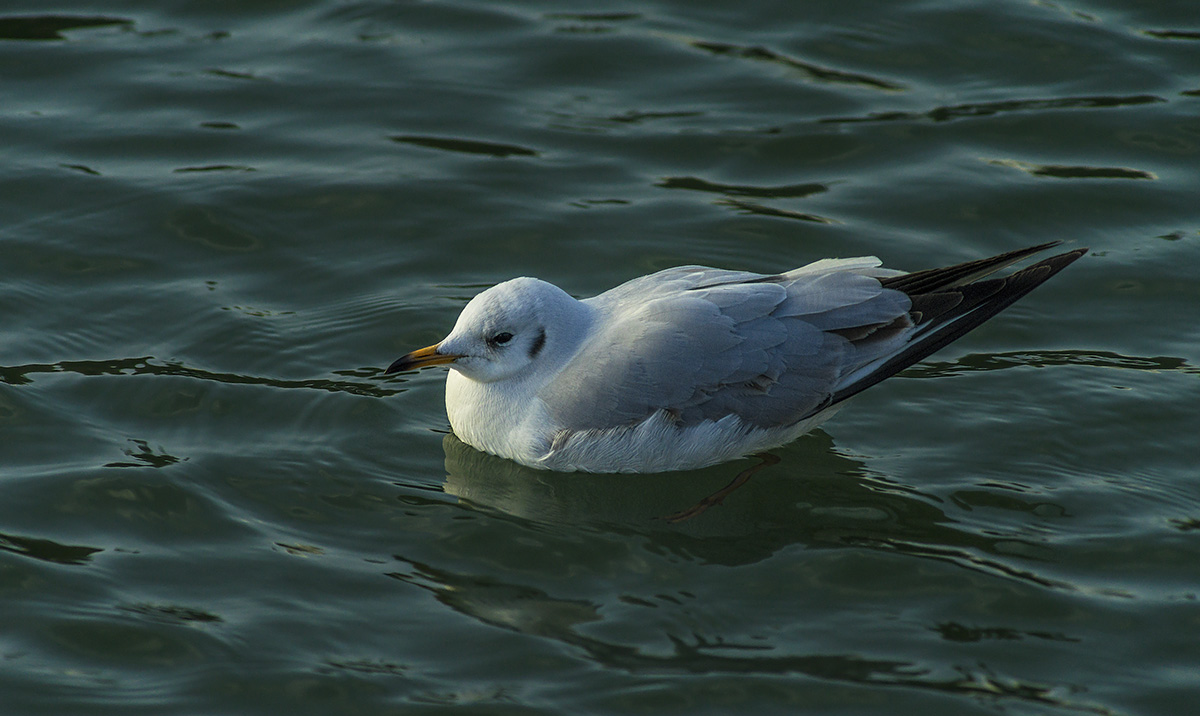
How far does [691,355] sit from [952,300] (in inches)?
53.7

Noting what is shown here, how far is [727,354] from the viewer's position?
6.79 meters

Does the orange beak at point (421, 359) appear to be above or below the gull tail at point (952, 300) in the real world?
below

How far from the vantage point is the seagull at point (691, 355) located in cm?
680

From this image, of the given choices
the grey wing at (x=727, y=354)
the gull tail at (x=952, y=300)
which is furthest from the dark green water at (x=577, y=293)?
the gull tail at (x=952, y=300)

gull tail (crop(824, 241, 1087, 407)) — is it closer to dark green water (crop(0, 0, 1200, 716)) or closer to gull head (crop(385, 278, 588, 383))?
dark green water (crop(0, 0, 1200, 716))

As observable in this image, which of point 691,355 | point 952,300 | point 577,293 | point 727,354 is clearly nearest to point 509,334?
point 691,355

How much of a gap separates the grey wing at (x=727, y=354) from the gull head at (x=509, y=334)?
0.50 feet

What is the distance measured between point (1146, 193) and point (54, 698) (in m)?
7.46

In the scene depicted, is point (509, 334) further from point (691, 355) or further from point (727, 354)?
point (727, 354)

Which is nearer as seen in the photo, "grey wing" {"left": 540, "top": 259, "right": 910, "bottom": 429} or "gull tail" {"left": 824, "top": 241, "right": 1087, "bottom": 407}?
"grey wing" {"left": 540, "top": 259, "right": 910, "bottom": 429}

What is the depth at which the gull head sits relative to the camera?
274 inches

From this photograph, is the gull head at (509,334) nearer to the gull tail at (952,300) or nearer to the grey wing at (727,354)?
the grey wing at (727,354)

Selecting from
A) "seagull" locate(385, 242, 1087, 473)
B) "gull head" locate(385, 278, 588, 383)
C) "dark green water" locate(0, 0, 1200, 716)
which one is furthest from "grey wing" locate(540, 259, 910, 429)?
"dark green water" locate(0, 0, 1200, 716)

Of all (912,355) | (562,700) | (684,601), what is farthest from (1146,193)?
(562,700)
